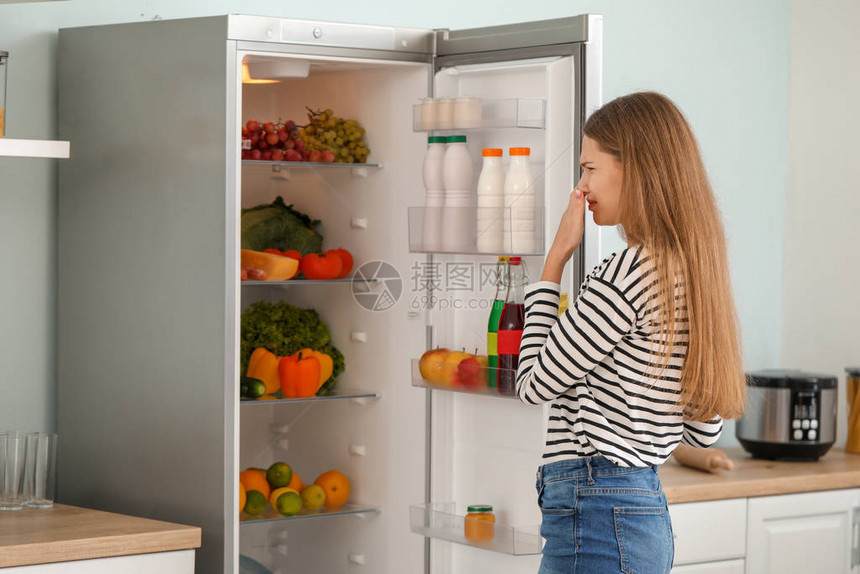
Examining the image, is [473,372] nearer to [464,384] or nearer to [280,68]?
[464,384]

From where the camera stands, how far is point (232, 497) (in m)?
2.44

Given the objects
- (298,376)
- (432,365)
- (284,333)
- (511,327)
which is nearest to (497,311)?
(511,327)

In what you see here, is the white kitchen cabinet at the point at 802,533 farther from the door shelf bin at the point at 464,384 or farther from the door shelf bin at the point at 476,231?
the door shelf bin at the point at 476,231

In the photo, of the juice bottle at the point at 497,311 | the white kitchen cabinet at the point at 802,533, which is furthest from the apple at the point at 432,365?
the white kitchen cabinet at the point at 802,533

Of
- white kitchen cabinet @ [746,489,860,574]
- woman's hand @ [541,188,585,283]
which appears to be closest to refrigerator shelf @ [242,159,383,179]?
woman's hand @ [541,188,585,283]

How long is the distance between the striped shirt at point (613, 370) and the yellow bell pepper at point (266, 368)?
1.18 m

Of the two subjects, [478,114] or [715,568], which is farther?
[715,568]

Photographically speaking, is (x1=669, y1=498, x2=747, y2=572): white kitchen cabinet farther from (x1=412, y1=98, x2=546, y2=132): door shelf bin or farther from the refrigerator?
(x1=412, y1=98, x2=546, y2=132): door shelf bin

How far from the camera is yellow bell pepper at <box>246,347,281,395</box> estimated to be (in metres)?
2.89

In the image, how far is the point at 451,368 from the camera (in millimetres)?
2572

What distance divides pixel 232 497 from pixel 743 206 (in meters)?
2.22

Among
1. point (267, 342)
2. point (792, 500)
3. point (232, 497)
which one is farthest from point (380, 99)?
point (792, 500)

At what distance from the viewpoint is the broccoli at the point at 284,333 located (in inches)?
117

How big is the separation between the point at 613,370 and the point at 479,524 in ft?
2.93
